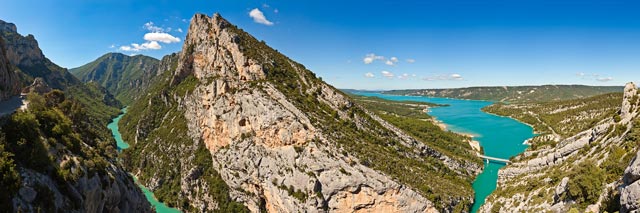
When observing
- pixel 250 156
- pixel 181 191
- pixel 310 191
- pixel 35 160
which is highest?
pixel 35 160

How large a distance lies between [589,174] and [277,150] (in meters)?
52.3

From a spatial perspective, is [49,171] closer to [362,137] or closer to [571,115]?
[362,137]

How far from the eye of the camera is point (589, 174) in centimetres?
2597

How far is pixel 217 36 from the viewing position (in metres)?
97.2

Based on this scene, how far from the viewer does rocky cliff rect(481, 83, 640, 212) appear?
21.5m

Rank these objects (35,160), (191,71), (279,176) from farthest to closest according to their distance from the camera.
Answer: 1. (191,71)
2. (279,176)
3. (35,160)

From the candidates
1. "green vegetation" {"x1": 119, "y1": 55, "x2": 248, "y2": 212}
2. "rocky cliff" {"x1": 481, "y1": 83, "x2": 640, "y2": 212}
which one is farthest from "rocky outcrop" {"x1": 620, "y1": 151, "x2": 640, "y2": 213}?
"green vegetation" {"x1": 119, "y1": 55, "x2": 248, "y2": 212}

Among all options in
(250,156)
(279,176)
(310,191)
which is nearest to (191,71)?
(250,156)

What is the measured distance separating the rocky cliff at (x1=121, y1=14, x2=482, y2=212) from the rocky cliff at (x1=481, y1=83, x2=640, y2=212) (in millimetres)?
18425

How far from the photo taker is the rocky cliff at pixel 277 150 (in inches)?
2355

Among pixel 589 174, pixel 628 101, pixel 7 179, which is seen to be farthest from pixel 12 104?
pixel 628 101

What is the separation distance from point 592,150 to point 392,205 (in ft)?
101

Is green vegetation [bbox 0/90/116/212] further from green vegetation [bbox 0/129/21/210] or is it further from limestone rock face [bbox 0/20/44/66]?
limestone rock face [bbox 0/20/44/66]

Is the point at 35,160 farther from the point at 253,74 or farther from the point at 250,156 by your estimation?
the point at 253,74
